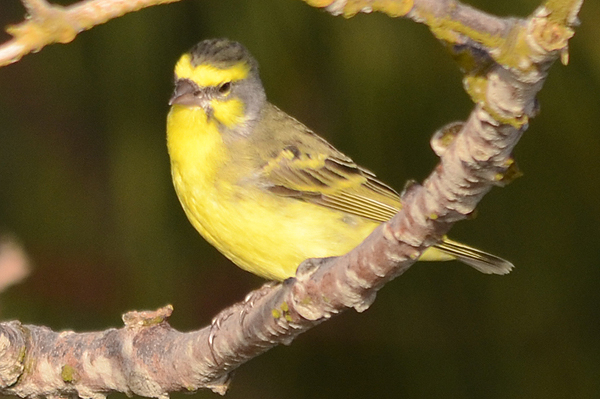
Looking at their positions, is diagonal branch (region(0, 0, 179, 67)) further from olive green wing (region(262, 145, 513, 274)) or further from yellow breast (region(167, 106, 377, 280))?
olive green wing (region(262, 145, 513, 274))

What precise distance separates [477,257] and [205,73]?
2.40ft

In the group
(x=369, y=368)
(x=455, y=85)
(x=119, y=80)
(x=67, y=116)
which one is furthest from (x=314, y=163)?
(x=67, y=116)

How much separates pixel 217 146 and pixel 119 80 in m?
0.46

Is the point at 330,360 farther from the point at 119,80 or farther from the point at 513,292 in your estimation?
the point at 119,80

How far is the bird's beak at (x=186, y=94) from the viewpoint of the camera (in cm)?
180

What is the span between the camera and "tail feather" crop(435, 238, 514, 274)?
1871 millimetres

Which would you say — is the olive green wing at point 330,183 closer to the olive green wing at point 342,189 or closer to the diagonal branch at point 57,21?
the olive green wing at point 342,189

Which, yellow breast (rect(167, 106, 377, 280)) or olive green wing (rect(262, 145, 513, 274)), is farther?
olive green wing (rect(262, 145, 513, 274))

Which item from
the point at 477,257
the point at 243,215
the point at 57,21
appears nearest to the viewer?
the point at 57,21

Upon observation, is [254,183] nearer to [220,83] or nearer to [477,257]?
[220,83]

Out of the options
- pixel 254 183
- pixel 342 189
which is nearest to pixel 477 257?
pixel 342 189

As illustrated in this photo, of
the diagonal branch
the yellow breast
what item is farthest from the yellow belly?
the diagonal branch

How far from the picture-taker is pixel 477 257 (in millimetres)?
1911

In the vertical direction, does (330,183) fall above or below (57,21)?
below
